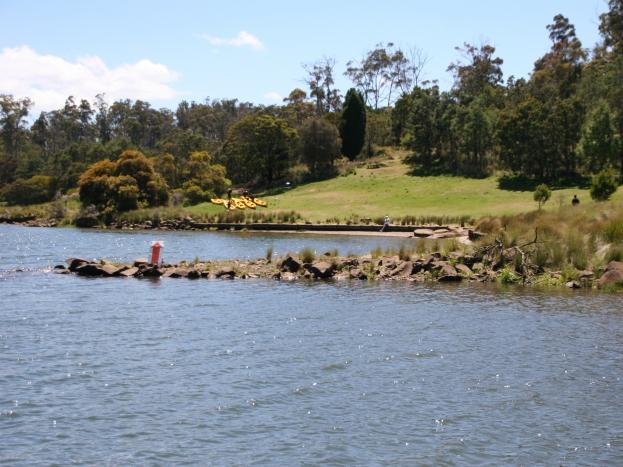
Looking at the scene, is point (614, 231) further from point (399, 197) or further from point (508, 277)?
point (399, 197)

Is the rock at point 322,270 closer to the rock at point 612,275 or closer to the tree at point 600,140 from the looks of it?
the rock at point 612,275

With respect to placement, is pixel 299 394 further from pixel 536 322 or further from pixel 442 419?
pixel 536 322

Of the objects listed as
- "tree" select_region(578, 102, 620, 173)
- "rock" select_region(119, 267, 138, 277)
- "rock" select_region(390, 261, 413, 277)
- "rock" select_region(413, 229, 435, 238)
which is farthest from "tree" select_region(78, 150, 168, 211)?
"rock" select_region(390, 261, 413, 277)

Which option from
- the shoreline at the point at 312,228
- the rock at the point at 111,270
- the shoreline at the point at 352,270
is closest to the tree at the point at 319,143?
the shoreline at the point at 312,228

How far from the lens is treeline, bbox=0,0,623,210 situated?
85188 millimetres

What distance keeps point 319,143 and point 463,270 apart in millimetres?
70646

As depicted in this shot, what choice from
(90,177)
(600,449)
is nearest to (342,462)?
(600,449)

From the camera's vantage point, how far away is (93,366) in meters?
19.2

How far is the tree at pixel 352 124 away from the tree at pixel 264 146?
922 cm

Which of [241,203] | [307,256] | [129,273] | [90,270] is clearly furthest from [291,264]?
[241,203]

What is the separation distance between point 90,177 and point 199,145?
44.5m

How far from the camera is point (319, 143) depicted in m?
105

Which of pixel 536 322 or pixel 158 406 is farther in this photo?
pixel 536 322

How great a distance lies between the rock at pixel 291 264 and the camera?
37.6m
